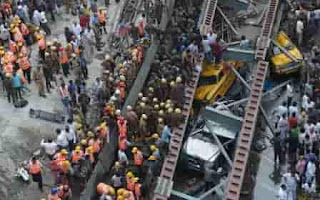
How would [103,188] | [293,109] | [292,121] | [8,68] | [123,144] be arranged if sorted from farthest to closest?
1. [8,68]
2. [293,109]
3. [292,121]
4. [123,144]
5. [103,188]

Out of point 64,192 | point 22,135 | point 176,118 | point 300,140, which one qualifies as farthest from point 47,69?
point 300,140

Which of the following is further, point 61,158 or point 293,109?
point 293,109

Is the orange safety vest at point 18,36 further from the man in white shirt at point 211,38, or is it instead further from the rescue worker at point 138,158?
the rescue worker at point 138,158

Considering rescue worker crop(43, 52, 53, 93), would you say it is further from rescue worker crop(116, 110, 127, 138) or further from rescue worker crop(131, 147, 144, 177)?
rescue worker crop(131, 147, 144, 177)

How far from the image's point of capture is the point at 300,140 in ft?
88.4

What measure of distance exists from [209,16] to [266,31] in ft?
8.23

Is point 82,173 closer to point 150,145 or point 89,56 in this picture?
point 150,145

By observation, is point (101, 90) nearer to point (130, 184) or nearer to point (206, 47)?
point (130, 184)

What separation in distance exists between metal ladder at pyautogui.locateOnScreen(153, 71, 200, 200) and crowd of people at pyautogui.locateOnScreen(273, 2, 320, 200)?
11.2 feet

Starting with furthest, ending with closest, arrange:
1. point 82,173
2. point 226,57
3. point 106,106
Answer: point 226,57 → point 106,106 → point 82,173

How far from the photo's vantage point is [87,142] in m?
25.8

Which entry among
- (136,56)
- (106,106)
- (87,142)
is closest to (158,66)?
(136,56)

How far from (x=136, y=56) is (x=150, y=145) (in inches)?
169

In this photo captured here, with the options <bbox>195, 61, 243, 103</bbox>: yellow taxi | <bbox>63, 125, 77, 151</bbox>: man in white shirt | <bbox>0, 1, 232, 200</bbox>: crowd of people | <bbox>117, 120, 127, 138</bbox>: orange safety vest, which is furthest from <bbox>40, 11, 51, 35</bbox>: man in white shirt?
<bbox>117, 120, 127, 138</bbox>: orange safety vest
